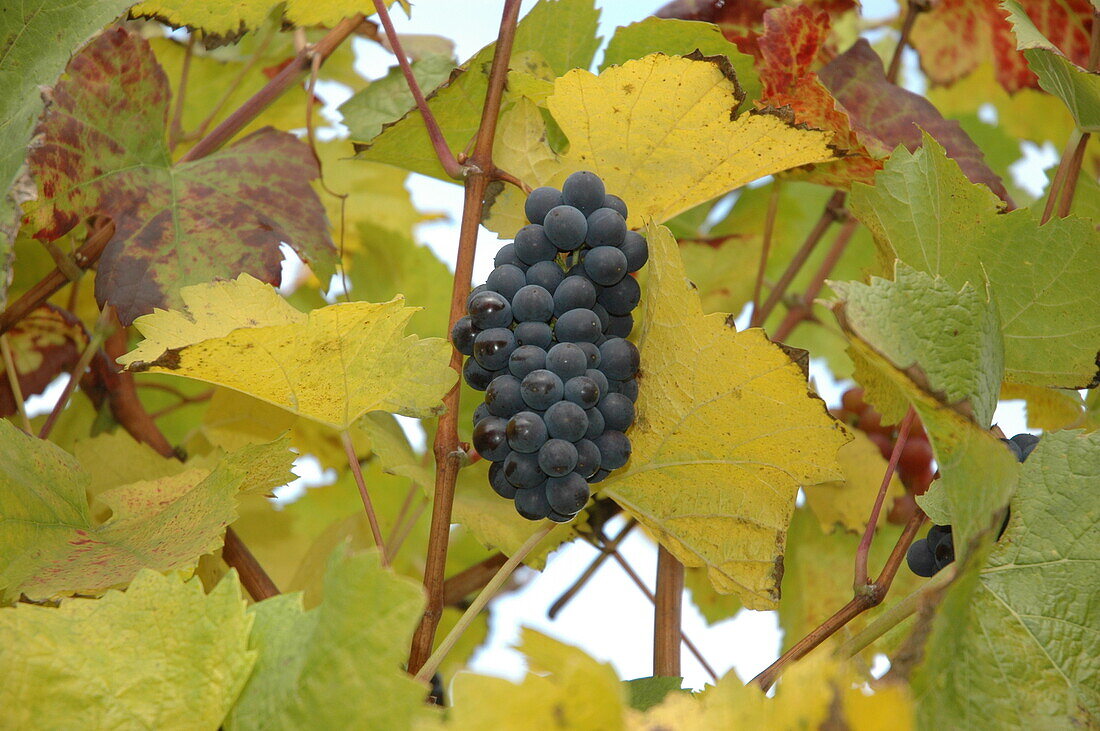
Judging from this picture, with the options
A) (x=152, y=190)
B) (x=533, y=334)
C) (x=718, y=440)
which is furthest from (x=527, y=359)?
(x=152, y=190)

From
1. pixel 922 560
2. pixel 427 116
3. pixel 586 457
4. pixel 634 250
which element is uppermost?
pixel 427 116

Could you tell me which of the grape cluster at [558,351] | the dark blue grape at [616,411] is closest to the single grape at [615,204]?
the grape cluster at [558,351]

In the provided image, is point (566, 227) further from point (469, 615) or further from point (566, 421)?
point (469, 615)

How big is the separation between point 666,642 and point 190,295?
381mm

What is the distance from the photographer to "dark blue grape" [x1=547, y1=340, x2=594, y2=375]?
0.53 meters

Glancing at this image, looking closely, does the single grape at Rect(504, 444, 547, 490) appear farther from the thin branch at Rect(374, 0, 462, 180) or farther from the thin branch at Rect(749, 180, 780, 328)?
the thin branch at Rect(749, 180, 780, 328)

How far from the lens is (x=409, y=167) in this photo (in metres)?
0.74

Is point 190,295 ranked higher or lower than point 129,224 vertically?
lower

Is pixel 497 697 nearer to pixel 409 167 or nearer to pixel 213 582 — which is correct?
pixel 213 582

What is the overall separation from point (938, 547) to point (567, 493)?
0.69ft

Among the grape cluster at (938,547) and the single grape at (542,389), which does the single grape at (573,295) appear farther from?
the grape cluster at (938,547)

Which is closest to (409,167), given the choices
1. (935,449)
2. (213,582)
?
(213,582)

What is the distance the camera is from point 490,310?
1.77ft

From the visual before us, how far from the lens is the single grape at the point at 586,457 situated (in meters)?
0.53
